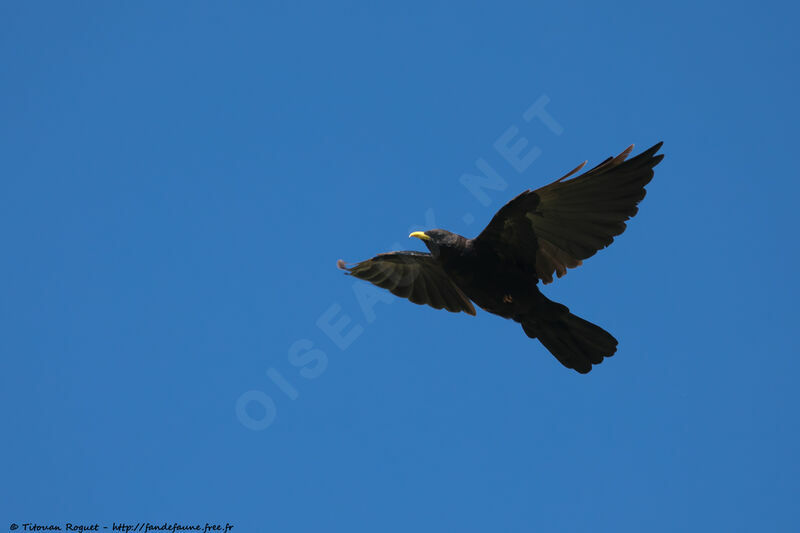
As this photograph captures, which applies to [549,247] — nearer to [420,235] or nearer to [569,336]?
[569,336]

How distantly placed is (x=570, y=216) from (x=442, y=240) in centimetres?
161

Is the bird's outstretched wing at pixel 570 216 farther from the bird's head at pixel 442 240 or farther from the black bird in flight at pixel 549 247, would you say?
the bird's head at pixel 442 240

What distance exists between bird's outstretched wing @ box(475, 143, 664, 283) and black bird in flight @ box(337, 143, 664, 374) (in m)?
0.01

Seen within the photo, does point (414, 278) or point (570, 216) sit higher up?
point (414, 278)

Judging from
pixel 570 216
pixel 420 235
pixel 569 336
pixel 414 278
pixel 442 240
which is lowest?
pixel 569 336

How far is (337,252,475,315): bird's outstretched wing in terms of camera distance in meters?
12.0

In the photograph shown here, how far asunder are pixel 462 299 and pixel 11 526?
23.1ft

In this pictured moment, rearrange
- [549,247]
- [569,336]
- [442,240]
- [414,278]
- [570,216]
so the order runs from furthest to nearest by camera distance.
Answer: [414,278]
[569,336]
[549,247]
[442,240]
[570,216]

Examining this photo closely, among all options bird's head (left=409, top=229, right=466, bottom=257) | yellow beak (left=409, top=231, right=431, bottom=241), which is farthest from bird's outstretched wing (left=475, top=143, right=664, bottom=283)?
yellow beak (left=409, top=231, right=431, bottom=241)

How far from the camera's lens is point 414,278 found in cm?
1228

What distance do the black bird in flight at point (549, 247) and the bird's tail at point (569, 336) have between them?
13mm

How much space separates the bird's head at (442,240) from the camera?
1026cm

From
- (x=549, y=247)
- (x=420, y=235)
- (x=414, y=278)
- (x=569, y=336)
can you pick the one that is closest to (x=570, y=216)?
(x=549, y=247)

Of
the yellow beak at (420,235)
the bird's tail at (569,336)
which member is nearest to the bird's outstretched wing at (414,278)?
the yellow beak at (420,235)
